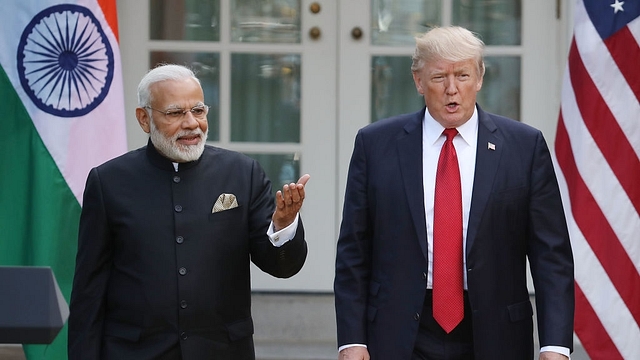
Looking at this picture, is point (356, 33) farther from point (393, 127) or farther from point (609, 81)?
point (393, 127)

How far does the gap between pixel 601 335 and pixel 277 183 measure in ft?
6.90

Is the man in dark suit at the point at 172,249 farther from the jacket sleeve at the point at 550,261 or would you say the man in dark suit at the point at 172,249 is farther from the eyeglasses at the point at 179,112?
the jacket sleeve at the point at 550,261

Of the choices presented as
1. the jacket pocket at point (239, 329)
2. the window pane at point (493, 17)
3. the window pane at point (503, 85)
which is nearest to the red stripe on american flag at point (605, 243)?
the window pane at point (503, 85)

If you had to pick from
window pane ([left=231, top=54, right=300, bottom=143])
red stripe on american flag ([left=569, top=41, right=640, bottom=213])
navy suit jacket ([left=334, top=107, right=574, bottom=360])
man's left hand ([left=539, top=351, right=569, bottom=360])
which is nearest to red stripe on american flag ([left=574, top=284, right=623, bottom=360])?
red stripe on american flag ([left=569, top=41, right=640, bottom=213])

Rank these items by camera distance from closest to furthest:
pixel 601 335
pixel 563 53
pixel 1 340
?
pixel 1 340
pixel 601 335
pixel 563 53

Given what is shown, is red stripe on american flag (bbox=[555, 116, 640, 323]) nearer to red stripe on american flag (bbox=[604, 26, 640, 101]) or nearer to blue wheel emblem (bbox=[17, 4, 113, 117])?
red stripe on american flag (bbox=[604, 26, 640, 101])

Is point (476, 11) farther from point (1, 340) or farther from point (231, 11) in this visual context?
point (1, 340)

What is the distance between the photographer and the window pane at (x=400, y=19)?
20.7ft

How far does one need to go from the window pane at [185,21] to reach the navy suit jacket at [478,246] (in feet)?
9.28

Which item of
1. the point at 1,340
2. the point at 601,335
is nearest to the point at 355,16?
the point at 601,335

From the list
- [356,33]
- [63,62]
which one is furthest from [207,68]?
[63,62]

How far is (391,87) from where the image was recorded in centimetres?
634

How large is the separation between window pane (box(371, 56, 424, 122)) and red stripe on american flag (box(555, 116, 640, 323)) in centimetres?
137

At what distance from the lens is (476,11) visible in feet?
20.7
